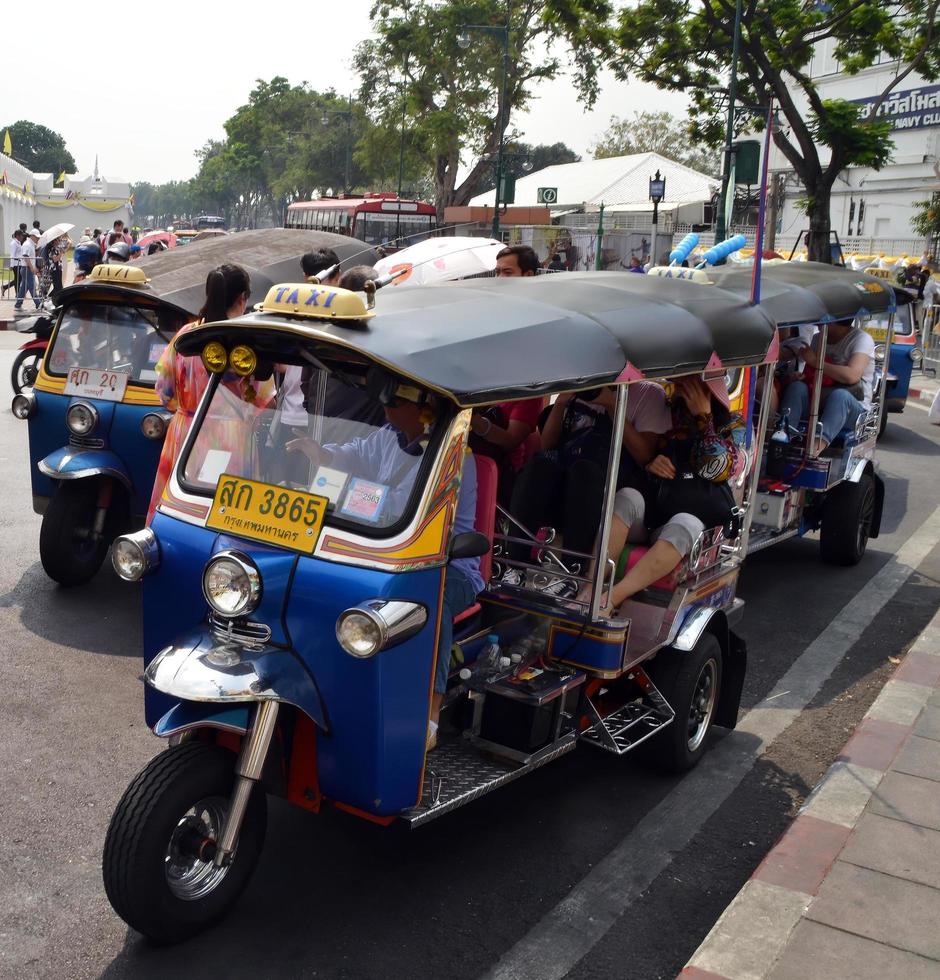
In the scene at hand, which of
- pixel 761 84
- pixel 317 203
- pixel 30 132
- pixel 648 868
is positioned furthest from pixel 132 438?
pixel 30 132

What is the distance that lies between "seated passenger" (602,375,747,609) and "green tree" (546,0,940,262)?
16295mm

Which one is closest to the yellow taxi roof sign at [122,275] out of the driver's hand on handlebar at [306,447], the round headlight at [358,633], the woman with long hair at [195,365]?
the woman with long hair at [195,365]

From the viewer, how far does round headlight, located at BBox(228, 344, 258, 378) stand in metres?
4.01

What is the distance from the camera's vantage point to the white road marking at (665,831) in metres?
3.83

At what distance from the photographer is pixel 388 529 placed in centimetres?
375

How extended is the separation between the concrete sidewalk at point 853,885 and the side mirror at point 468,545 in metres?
1.45

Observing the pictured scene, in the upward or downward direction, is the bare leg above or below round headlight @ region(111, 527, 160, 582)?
below

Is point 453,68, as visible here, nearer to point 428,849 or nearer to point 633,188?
point 633,188

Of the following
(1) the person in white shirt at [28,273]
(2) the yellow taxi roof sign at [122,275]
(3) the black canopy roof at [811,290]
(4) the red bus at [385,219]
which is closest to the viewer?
(2) the yellow taxi roof sign at [122,275]

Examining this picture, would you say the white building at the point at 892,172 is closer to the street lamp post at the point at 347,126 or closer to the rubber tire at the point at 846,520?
the rubber tire at the point at 846,520

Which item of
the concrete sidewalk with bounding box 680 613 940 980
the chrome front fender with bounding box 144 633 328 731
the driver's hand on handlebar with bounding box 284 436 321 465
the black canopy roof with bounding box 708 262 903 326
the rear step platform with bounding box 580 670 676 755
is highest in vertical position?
the black canopy roof with bounding box 708 262 903 326

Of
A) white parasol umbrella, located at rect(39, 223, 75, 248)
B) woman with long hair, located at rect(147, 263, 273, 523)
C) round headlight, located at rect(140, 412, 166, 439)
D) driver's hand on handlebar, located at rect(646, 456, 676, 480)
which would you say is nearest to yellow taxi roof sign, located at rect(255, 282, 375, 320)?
woman with long hair, located at rect(147, 263, 273, 523)

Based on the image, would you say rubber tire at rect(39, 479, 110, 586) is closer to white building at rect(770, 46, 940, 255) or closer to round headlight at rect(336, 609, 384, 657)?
round headlight at rect(336, 609, 384, 657)

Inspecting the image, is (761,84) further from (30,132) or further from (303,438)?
(30,132)
